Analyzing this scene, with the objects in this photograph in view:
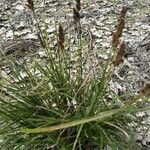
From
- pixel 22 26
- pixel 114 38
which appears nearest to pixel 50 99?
pixel 114 38

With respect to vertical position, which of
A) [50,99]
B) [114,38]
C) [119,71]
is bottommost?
[119,71]

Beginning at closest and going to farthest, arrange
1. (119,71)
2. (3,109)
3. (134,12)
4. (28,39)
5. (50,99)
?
(3,109) → (50,99) → (119,71) → (28,39) → (134,12)

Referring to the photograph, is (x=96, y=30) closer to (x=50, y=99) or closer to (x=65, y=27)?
(x=65, y=27)

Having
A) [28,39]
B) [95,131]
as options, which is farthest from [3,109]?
[28,39]

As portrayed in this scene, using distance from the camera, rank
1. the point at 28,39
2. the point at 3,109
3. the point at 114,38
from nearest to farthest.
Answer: the point at 114,38, the point at 3,109, the point at 28,39

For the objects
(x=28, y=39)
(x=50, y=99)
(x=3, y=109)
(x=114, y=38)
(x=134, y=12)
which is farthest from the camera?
(x=134, y=12)

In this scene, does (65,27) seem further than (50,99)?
Yes

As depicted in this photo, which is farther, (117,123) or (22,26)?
(22,26)

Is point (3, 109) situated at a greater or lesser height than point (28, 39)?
greater

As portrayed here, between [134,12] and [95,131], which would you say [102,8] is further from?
[95,131]
